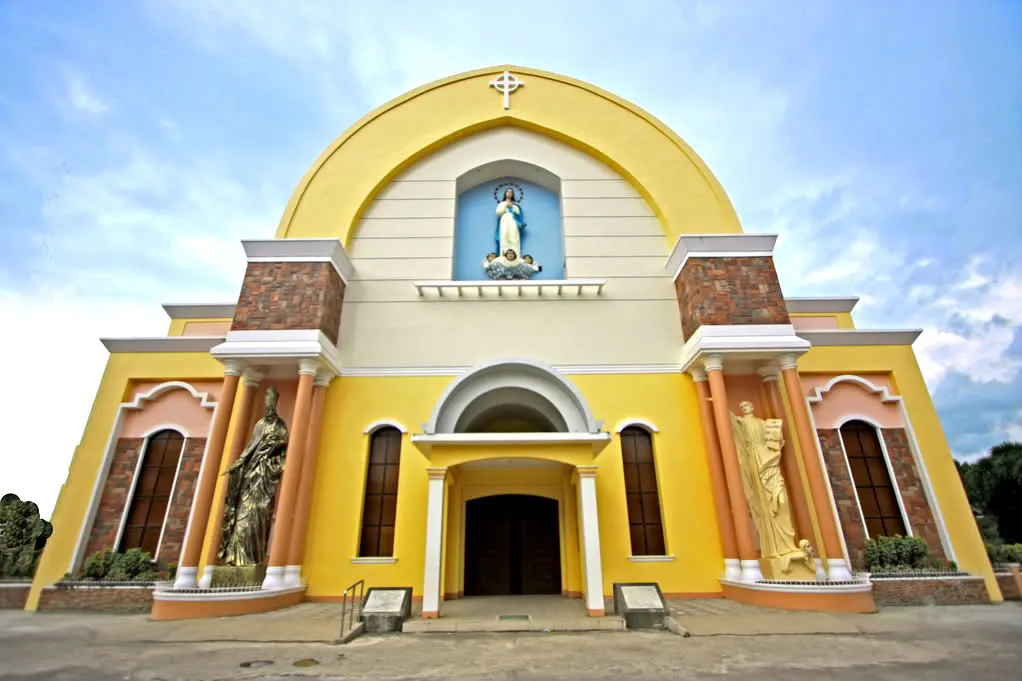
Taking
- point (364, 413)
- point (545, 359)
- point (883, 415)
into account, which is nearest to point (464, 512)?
point (364, 413)

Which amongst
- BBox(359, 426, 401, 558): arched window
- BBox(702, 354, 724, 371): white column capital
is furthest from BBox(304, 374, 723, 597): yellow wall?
BBox(702, 354, 724, 371): white column capital

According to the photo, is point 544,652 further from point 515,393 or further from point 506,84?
point 506,84

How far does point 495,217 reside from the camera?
13305 millimetres

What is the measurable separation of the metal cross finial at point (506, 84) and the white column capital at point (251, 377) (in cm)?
915

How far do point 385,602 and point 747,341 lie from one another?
7.80 metres

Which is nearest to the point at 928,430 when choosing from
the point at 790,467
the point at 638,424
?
the point at 790,467

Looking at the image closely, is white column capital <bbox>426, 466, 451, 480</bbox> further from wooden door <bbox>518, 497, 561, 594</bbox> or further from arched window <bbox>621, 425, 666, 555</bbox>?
arched window <bbox>621, 425, 666, 555</bbox>

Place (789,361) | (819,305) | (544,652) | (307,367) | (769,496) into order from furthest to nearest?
(819,305) → (789,361) → (307,367) → (769,496) → (544,652)

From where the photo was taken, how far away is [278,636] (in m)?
6.39

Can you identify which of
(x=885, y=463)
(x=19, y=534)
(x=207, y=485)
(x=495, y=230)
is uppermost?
(x=495, y=230)

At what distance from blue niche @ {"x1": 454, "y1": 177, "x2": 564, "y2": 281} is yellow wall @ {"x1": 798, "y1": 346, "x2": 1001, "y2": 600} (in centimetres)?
629

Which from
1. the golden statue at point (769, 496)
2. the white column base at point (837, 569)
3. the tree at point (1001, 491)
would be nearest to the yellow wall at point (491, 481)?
the golden statue at point (769, 496)

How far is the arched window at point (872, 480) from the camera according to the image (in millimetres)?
10250

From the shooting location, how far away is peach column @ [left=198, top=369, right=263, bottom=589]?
8953mm
